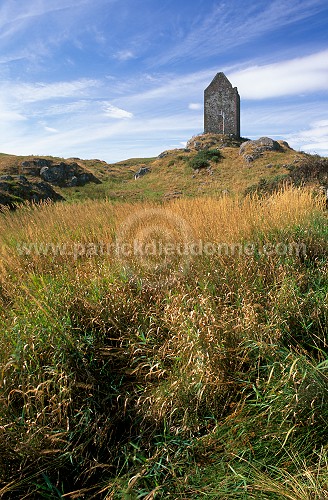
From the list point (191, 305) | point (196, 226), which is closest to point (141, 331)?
A: point (191, 305)

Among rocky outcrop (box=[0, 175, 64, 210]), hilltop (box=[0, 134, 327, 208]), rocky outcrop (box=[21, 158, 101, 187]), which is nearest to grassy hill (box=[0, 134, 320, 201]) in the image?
hilltop (box=[0, 134, 327, 208])

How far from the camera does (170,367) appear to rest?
3.39 meters

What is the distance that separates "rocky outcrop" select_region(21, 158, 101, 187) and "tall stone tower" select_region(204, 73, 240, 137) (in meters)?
23.2

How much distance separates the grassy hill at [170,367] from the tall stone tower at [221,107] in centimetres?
4543

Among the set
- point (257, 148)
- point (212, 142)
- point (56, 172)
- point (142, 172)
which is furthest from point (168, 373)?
point (212, 142)

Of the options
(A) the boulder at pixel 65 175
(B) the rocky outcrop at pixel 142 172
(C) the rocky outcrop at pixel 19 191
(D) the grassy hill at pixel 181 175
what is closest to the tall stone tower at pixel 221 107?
(D) the grassy hill at pixel 181 175

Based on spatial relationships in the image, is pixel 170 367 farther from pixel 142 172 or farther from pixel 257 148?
pixel 142 172

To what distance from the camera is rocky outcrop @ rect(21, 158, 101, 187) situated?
2898 cm

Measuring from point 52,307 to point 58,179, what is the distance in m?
27.8

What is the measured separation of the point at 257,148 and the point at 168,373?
3404 cm

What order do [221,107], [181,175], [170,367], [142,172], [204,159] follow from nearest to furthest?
[170,367], [181,175], [204,159], [142,172], [221,107]

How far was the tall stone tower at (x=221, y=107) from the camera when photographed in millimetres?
46656

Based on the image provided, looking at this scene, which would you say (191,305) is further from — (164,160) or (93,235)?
(164,160)

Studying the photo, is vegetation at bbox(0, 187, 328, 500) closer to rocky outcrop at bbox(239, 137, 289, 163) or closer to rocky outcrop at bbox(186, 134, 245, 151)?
rocky outcrop at bbox(239, 137, 289, 163)
